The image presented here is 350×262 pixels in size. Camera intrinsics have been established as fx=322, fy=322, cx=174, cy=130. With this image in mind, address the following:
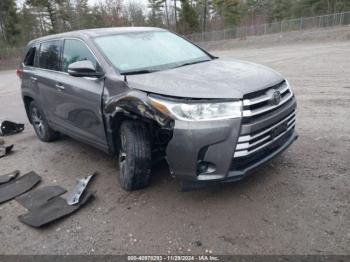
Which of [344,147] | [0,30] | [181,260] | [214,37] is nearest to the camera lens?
[181,260]

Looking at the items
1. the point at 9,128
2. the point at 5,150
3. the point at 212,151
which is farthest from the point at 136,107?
the point at 9,128

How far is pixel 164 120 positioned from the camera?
9.84 ft

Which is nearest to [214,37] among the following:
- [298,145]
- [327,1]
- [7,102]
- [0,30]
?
[327,1]

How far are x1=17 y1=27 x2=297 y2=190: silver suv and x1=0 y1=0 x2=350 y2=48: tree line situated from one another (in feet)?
148

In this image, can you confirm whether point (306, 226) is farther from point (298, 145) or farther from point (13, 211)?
point (13, 211)

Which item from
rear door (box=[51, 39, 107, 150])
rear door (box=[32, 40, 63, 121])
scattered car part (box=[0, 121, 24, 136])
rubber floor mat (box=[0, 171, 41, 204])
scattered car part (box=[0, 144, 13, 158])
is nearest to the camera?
rear door (box=[51, 39, 107, 150])

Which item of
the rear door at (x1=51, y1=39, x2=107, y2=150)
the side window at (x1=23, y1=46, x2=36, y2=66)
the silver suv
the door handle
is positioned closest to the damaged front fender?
the silver suv

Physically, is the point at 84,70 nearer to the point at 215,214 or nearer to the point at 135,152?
the point at 135,152

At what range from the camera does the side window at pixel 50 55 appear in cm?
482

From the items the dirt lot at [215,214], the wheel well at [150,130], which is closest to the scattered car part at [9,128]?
the dirt lot at [215,214]

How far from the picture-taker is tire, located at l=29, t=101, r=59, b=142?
18.6ft

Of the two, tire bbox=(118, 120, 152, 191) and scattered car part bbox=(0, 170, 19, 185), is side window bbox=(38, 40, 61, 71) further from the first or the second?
tire bbox=(118, 120, 152, 191)

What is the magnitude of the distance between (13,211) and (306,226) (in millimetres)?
3134

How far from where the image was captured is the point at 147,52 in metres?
4.08
